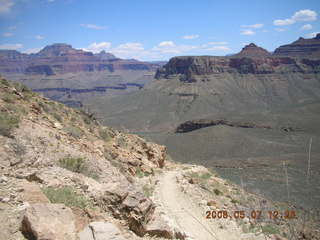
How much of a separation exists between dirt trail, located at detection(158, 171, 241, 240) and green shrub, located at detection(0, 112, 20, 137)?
6685 millimetres

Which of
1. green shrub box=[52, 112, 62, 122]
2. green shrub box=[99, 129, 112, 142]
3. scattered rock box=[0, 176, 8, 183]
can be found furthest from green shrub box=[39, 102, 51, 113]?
scattered rock box=[0, 176, 8, 183]

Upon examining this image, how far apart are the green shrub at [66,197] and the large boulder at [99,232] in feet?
4.77

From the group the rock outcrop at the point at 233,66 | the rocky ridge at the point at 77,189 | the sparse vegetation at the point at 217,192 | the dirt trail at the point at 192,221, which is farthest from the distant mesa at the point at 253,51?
the dirt trail at the point at 192,221

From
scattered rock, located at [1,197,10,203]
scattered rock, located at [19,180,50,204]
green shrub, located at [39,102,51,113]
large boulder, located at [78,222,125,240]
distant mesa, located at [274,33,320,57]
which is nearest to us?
large boulder, located at [78,222,125,240]

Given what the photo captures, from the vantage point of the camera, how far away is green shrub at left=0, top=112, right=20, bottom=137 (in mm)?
11898

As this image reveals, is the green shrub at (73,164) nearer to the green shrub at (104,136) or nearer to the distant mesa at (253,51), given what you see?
the green shrub at (104,136)

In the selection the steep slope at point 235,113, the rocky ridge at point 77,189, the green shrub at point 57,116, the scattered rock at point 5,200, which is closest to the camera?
the rocky ridge at point 77,189

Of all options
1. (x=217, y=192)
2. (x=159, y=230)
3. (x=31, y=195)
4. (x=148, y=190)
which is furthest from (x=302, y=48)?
(x=31, y=195)

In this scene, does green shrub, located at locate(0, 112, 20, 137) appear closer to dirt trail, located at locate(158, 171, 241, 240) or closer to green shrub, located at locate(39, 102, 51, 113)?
green shrub, located at locate(39, 102, 51, 113)

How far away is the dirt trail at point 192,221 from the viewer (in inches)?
406

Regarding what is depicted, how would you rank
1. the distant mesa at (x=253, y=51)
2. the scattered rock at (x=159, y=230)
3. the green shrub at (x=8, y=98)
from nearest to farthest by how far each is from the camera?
1. the scattered rock at (x=159, y=230)
2. the green shrub at (x=8, y=98)
3. the distant mesa at (x=253, y=51)

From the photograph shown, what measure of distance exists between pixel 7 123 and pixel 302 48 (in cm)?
19756

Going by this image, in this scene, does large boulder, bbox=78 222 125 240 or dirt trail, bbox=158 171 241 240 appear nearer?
large boulder, bbox=78 222 125 240

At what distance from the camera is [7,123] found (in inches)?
492
